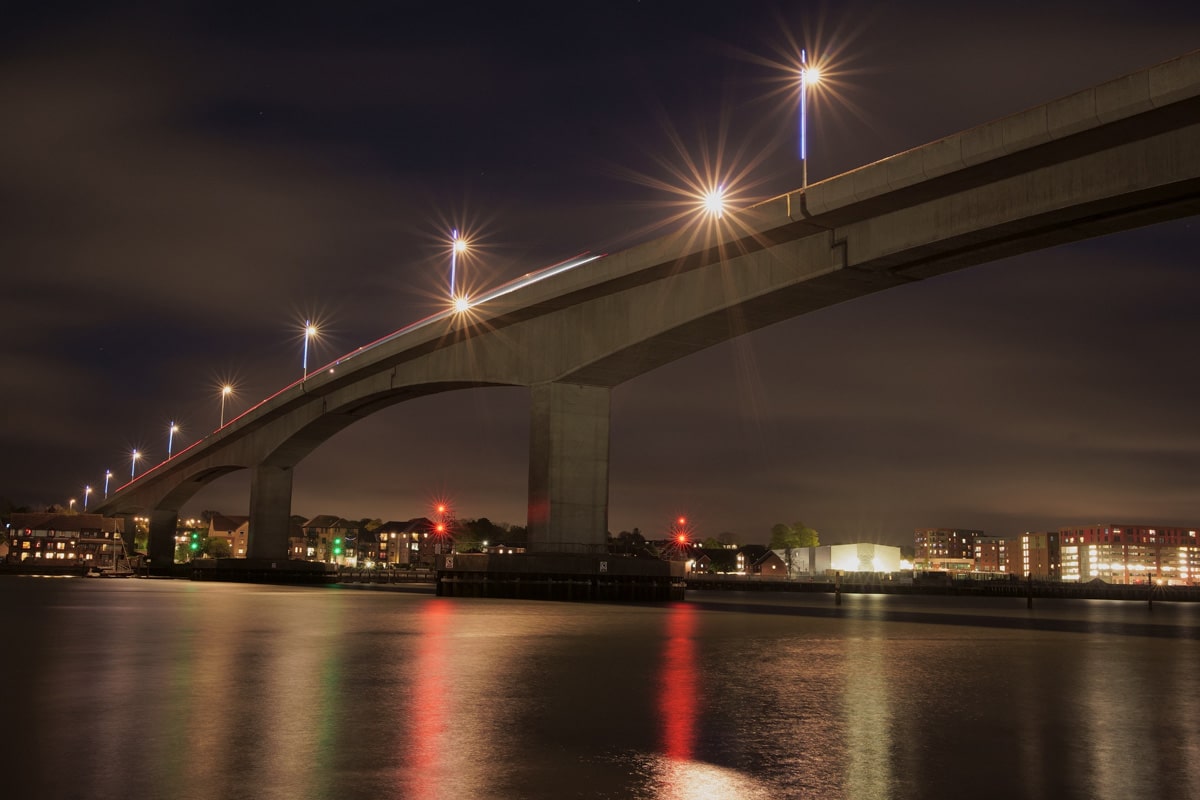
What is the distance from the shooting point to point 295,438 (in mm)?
73875

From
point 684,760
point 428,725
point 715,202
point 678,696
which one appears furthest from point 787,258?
point 684,760

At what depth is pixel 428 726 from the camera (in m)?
9.48

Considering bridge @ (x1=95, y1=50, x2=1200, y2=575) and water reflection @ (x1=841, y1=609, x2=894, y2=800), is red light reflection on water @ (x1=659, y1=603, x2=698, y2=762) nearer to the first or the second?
water reflection @ (x1=841, y1=609, x2=894, y2=800)

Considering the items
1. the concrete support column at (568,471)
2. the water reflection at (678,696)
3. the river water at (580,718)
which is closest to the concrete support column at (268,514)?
the concrete support column at (568,471)

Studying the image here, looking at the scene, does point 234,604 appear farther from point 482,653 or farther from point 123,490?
point 123,490

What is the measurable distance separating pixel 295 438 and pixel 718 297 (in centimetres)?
4700

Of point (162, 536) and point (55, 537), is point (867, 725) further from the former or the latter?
point (55, 537)

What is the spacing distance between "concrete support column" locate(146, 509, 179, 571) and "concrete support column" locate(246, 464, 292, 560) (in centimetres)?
3915

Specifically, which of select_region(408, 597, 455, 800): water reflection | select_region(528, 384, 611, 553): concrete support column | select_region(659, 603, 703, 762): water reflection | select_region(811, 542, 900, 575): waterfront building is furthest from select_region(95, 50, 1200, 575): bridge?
select_region(811, 542, 900, 575): waterfront building

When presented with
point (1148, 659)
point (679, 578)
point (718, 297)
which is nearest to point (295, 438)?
point (679, 578)

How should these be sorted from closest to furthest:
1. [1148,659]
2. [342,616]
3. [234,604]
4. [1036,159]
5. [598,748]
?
[598,748] → [1148,659] → [1036,159] → [342,616] → [234,604]

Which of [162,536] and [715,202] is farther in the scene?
[162,536]

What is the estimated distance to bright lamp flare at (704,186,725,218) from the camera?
3409 centimetres

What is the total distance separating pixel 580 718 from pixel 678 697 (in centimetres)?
195
